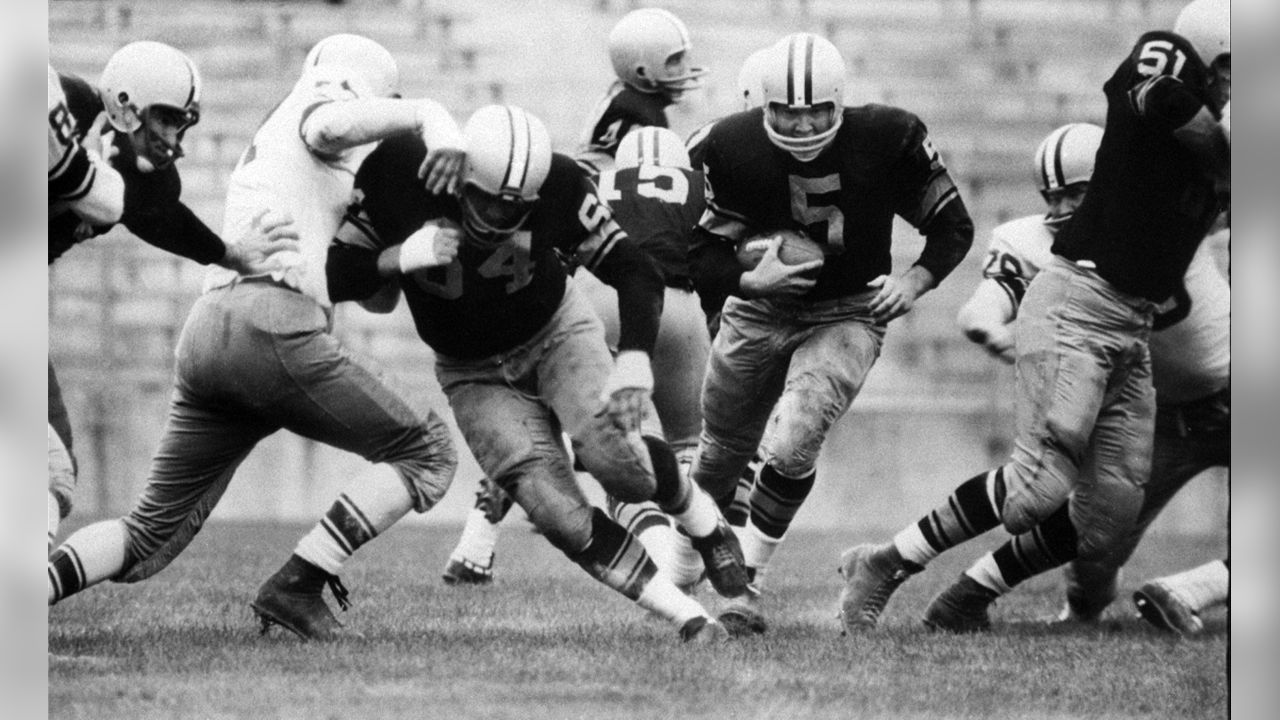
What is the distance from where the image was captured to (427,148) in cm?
358

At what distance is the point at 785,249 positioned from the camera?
4.05 meters

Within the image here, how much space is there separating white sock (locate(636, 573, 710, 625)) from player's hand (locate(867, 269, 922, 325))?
2.69ft

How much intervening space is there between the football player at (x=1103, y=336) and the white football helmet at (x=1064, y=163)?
216mm

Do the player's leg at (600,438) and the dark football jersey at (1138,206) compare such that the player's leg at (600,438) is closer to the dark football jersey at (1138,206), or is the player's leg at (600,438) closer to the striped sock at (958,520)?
the striped sock at (958,520)

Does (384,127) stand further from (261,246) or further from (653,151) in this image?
(653,151)

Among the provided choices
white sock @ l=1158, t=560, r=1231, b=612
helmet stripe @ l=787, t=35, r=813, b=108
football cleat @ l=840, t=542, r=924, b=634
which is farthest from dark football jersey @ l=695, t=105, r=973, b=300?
white sock @ l=1158, t=560, r=1231, b=612

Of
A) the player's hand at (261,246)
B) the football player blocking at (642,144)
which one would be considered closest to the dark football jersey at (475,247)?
the player's hand at (261,246)

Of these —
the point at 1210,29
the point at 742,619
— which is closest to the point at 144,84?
the point at 742,619

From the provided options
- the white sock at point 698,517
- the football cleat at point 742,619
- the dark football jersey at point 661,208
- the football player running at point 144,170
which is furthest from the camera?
the dark football jersey at point 661,208

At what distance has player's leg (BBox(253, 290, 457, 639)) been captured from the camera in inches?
142

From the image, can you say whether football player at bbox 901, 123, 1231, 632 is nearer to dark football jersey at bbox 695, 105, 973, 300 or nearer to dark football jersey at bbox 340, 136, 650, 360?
dark football jersey at bbox 695, 105, 973, 300

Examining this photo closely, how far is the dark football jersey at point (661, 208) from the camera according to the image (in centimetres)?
451

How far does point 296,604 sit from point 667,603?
2.43 feet
